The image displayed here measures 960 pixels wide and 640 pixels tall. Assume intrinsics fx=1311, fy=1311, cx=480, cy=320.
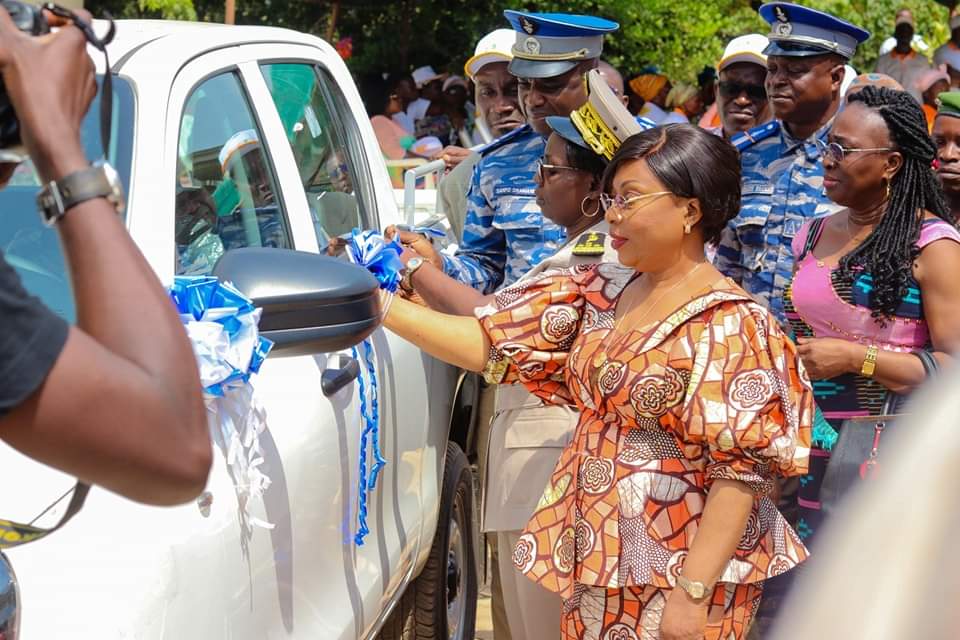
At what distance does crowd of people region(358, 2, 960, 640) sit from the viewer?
112 inches

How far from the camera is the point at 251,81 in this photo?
3.25m

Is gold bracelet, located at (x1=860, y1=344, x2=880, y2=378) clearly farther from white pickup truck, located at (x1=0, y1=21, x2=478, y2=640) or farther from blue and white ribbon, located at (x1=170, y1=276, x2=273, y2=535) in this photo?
blue and white ribbon, located at (x1=170, y1=276, x2=273, y2=535)

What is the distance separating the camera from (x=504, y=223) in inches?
164

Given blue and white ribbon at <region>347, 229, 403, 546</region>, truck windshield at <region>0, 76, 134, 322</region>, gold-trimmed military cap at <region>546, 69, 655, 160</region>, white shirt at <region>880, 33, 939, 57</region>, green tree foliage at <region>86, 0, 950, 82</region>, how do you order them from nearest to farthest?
truck windshield at <region>0, 76, 134, 322</region>
blue and white ribbon at <region>347, 229, 403, 546</region>
gold-trimmed military cap at <region>546, 69, 655, 160</region>
white shirt at <region>880, 33, 939, 57</region>
green tree foliage at <region>86, 0, 950, 82</region>

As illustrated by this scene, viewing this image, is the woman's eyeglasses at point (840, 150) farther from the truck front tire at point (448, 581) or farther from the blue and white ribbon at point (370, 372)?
the truck front tire at point (448, 581)

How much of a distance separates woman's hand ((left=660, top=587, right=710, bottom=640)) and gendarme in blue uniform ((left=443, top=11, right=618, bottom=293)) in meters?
Answer: 1.50

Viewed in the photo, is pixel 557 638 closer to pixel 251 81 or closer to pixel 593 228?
pixel 593 228

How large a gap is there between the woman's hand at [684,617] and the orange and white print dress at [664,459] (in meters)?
0.05

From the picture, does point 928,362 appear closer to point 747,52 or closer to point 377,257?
point 377,257

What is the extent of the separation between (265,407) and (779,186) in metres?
2.41

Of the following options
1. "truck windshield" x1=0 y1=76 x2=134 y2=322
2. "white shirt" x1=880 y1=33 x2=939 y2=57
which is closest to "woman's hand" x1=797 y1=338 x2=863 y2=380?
"truck windshield" x1=0 y1=76 x2=134 y2=322

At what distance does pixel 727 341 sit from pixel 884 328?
85cm

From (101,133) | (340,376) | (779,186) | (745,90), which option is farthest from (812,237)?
(101,133)

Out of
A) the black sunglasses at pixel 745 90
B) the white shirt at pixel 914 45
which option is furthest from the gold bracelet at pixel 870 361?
the white shirt at pixel 914 45
